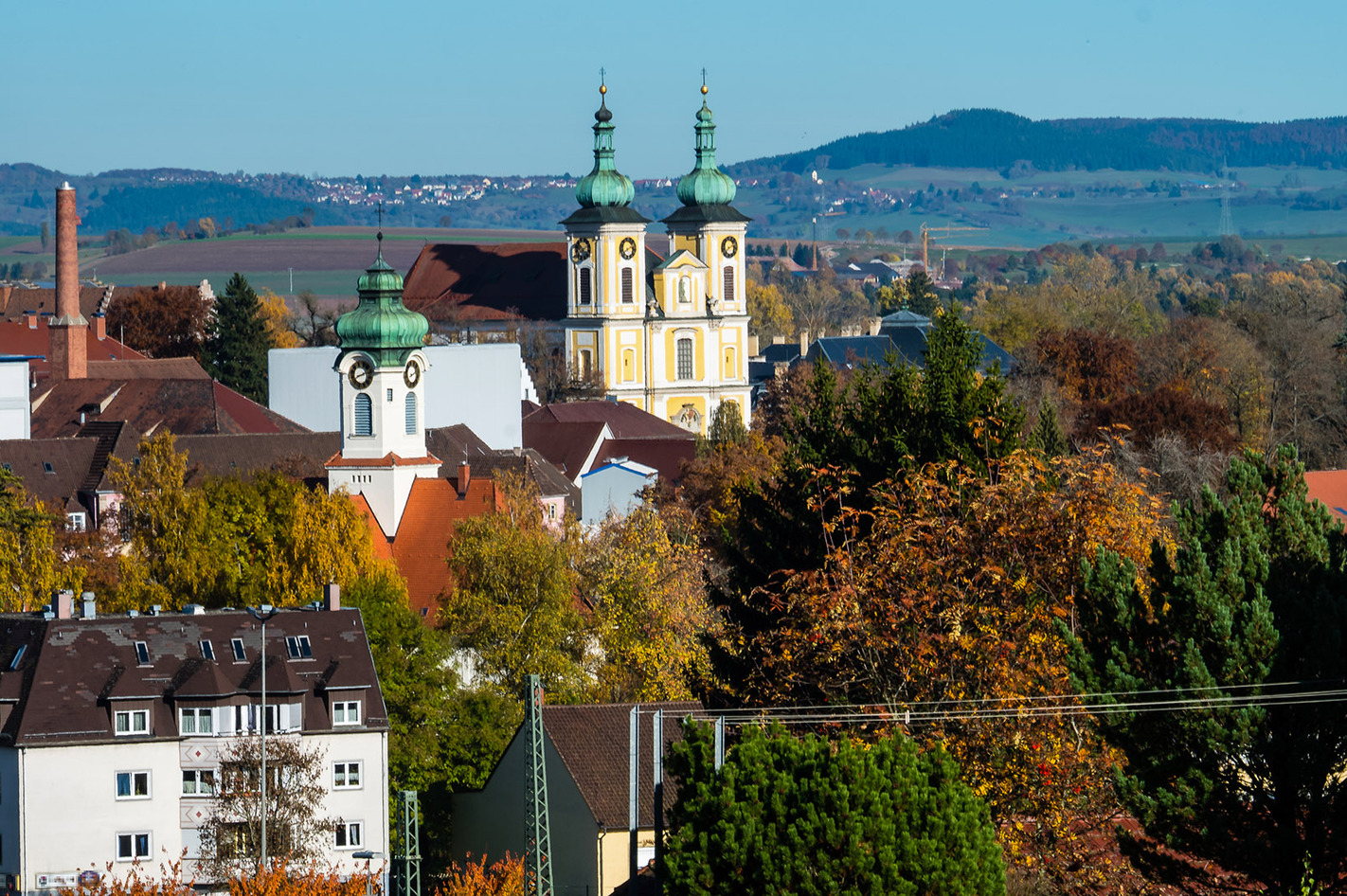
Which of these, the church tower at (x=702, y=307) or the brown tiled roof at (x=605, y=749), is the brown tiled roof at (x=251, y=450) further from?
the church tower at (x=702, y=307)

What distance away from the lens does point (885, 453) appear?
1356 inches

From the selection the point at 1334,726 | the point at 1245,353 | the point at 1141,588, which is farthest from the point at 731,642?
the point at 1245,353

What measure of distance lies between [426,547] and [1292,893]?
115 feet

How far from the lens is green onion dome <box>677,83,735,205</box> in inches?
4872

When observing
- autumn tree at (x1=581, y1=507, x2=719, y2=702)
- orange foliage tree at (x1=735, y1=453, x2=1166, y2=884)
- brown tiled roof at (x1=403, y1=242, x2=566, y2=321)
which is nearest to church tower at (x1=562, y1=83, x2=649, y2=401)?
brown tiled roof at (x1=403, y1=242, x2=566, y2=321)

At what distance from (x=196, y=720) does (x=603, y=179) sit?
8157cm

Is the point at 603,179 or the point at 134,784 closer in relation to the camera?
the point at 134,784

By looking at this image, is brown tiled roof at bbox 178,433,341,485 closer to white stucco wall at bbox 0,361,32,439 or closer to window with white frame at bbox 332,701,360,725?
white stucco wall at bbox 0,361,32,439

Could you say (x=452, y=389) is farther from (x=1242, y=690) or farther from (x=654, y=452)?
(x=1242, y=690)

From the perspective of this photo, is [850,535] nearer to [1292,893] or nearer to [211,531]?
[1292,893]

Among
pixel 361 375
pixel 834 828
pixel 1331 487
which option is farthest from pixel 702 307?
pixel 834 828

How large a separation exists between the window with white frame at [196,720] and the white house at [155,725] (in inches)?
0.9

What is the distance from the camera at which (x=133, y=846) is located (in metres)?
41.2

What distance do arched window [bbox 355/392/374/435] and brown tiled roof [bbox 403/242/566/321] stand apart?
6306cm
